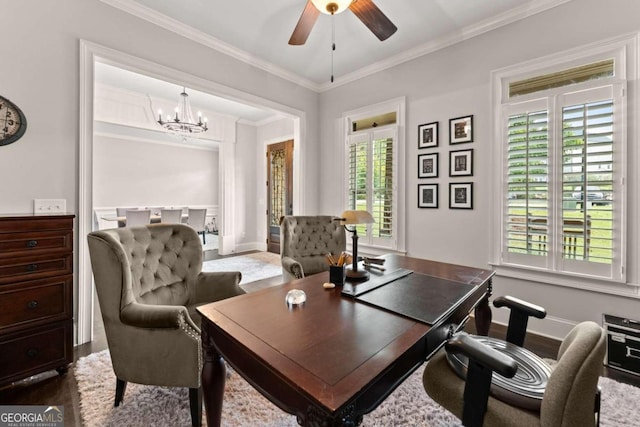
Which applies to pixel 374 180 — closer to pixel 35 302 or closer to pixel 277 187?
pixel 277 187

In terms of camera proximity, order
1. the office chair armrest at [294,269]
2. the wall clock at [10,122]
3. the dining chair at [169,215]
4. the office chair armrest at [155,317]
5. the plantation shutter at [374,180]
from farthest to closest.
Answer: the dining chair at [169,215], the plantation shutter at [374,180], the office chair armrest at [294,269], the wall clock at [10,122], the office chair armrest at [155,317]

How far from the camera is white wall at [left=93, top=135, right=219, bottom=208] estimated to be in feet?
24.4

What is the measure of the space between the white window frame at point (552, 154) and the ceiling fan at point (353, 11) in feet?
4.89

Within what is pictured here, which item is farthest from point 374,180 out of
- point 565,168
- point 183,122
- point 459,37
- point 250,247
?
point 250,247

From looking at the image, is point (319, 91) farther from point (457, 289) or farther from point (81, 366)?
point (81, 366)

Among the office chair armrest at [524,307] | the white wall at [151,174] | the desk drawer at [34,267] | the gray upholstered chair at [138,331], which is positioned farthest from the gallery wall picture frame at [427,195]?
the white wall at [151,174]

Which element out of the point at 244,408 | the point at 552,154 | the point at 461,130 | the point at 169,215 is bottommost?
the point at 244,408

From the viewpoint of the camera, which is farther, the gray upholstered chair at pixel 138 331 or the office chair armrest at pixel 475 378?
the gray upholstered chair at pixel 138 331

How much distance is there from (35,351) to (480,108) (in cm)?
435

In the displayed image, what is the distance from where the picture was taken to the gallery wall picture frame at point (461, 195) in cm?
313

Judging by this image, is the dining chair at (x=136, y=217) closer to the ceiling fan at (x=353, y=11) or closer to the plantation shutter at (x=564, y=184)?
the ceiling fan at (x=353, y=11)

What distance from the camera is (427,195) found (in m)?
3.46

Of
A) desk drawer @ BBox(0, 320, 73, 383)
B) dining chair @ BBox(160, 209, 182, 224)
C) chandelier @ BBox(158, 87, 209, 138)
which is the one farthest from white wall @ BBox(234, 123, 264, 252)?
desk drawer @ BBox(0, 320, 73, 383)

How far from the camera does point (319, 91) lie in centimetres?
466
